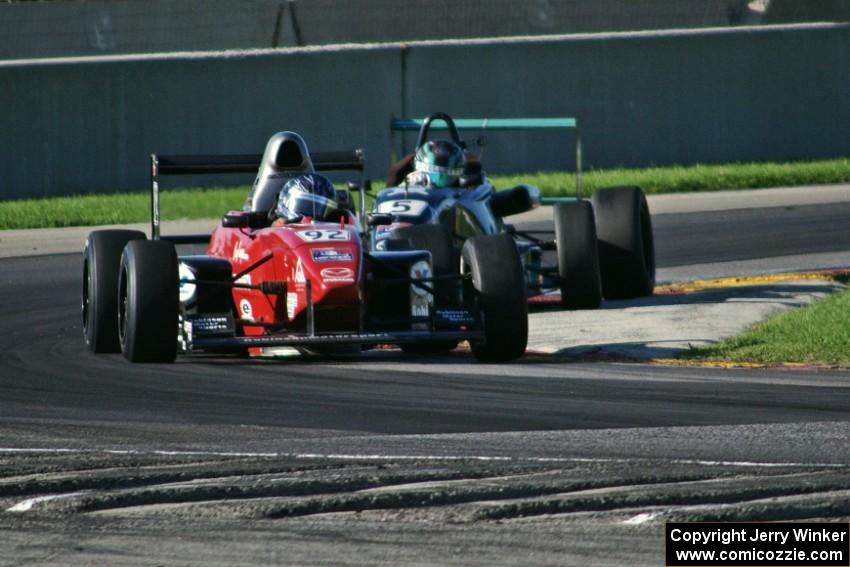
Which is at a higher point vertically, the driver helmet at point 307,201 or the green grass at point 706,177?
the driver helmet at point 307,201

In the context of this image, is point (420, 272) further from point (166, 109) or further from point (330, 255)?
point (166, 109)

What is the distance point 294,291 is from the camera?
11.2 metres

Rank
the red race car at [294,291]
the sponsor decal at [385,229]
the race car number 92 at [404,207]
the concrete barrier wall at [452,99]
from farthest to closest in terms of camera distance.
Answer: the concrete barrier wall at [452,99]
the race car number 92 at [404,207]
the sponsor decal at [385,229]
the red race car at [294,291]

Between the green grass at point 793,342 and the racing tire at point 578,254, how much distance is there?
1.61m

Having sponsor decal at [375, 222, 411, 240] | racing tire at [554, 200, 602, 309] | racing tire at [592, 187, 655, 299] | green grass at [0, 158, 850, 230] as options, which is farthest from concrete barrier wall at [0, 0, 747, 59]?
sponsor decal at [375, 222, 411, 240]

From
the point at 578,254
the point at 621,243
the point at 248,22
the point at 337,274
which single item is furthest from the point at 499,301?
the point at 248,22

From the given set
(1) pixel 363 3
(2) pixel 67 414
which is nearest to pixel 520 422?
(2) pixel 67 414

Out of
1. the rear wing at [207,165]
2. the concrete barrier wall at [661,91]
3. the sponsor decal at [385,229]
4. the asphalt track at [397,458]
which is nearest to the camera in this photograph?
the asphalt track at [397,458]

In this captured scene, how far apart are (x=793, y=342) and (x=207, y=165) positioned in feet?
14.2

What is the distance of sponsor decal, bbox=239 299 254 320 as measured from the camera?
38.5 feet

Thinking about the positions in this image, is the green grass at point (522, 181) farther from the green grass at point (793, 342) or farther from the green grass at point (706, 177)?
the green grass at point (793, 342)

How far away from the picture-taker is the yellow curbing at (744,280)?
51.6ft

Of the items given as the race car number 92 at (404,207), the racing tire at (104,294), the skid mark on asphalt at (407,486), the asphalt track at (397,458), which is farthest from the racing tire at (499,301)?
the skid mark on asphalt at (407,486)

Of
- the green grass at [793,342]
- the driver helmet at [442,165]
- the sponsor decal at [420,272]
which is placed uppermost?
the driver helmet at [442,165]
